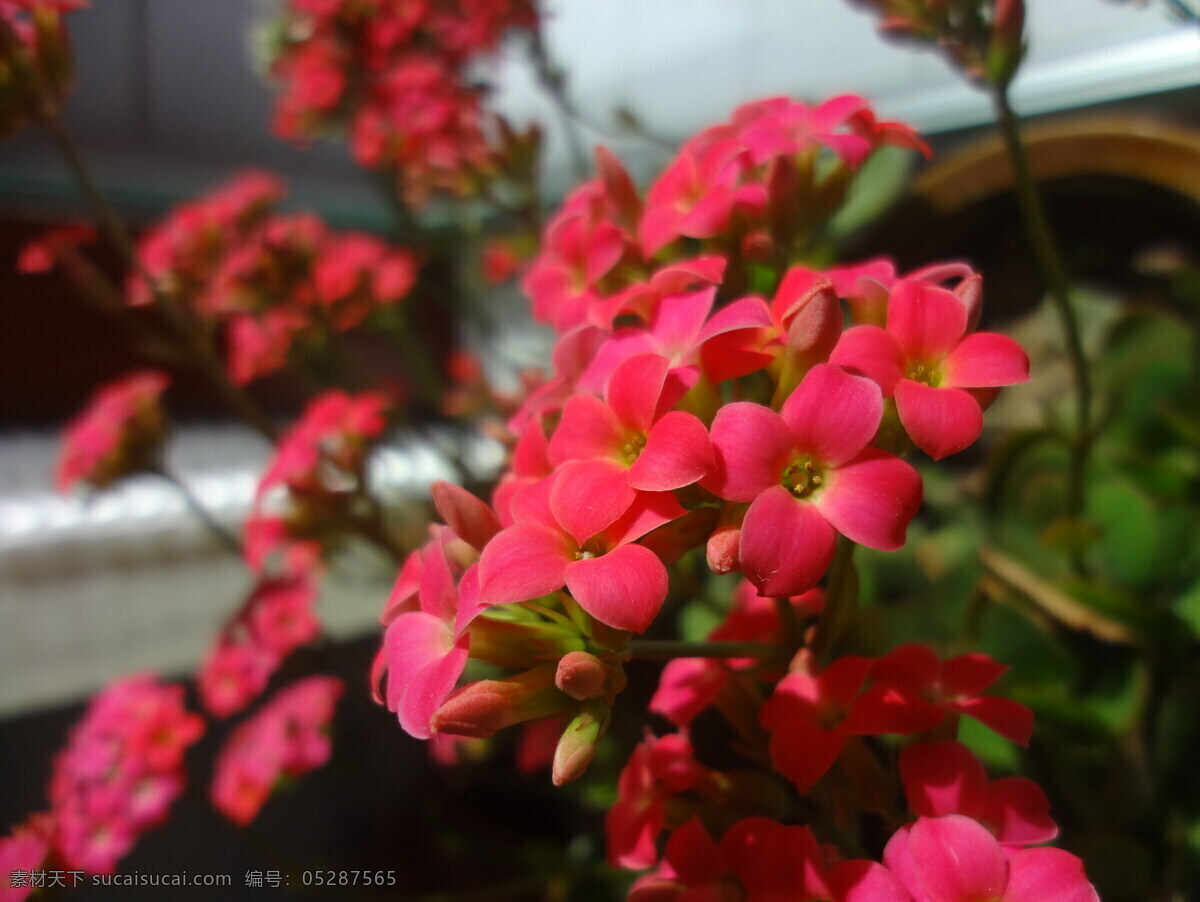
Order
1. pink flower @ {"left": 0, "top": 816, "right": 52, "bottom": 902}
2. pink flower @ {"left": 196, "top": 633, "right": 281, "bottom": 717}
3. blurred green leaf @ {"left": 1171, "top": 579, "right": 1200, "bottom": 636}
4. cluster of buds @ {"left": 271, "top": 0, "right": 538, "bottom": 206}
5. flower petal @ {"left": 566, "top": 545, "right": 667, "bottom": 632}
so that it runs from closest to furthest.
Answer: flower petal @ {"left": 566, "top": 545, "right": 667, "bottom": 632}
pink flower @ {"left": 0, "top": 816, "right": 52, "bottom": 902}
blurred green leaf @ {"left": 1171, "top": 579, "right": 1200, "bottom": 636}
pink flower @ {"left": 196, "top": 633, "right": 281, "bottom": 717}
cluster of buds @ {"left": 271, "top": 0, "right": 538, "bottom": 206}

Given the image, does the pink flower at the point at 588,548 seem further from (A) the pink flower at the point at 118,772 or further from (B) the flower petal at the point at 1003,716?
(A) the pink flower at the point at 118,772

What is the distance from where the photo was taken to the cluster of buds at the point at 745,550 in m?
0.20

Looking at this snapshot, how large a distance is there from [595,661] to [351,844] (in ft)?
1.31

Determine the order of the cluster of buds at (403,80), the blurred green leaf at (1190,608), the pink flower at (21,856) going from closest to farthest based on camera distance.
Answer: the pink flower at (21,856)
the blurred green leaf at (1190,608)
the cluster of buds at (403,80)

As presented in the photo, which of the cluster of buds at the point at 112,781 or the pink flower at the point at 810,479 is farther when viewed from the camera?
the cluster of buds at the point at 112,781

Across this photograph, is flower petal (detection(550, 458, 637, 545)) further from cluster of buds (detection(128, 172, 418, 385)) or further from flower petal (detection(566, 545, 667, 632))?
cluster of buds (detection(128, 172, 418, 385))

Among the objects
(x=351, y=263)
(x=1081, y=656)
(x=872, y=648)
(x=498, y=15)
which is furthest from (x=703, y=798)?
(x=498, y=15)

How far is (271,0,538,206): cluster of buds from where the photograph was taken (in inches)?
26.5

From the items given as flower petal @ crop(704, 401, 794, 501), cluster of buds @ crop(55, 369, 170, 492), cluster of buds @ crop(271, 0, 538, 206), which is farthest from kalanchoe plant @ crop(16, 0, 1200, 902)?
cluster of buds @ crop(271, 0, 538, 206)

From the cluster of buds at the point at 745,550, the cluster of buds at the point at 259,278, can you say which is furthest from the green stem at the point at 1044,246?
the cluster of buds at the point at 259,278

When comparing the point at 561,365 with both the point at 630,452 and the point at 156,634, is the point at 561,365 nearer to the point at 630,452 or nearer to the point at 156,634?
the point at 630,452

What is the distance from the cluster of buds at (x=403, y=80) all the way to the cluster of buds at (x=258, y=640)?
14.2 inches

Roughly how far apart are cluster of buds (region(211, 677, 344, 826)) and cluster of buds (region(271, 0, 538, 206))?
16.7 inches

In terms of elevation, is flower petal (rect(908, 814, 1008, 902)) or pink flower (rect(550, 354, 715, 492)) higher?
pink flower (rect(550, 354, 715, 492))
